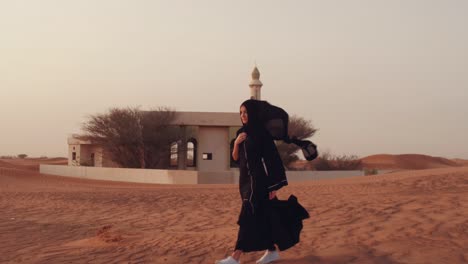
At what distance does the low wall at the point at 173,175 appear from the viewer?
27.3 m

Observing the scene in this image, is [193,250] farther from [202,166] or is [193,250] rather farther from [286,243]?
[202,166]

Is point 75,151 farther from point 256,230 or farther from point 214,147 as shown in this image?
point 256,230

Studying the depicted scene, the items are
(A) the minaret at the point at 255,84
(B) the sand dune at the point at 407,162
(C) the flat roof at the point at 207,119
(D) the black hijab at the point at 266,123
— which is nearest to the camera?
(D) the black hijab at the point at 266,123

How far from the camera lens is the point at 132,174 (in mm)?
30453

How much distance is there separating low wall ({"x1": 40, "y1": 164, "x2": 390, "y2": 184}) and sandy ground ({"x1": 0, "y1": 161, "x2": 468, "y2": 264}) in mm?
11664

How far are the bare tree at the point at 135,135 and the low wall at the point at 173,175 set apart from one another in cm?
407

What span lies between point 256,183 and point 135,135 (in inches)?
1271

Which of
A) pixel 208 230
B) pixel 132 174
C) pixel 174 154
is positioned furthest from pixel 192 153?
pixel 208 230

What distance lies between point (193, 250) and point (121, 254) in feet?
3.22

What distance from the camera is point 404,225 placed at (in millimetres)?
8250

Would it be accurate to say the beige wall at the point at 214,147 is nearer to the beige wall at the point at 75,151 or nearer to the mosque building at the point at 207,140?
the mosque building at the point at 207,140

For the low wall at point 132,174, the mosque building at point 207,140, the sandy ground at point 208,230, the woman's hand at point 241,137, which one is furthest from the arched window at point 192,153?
the woman's hand at point 241,137

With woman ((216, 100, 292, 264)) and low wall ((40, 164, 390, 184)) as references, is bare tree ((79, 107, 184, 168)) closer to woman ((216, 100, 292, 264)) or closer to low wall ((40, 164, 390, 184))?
low wall ((40, 164, 390, 184))

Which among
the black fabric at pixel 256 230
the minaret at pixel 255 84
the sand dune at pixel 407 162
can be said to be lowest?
the black fabric at pixel 256 230
